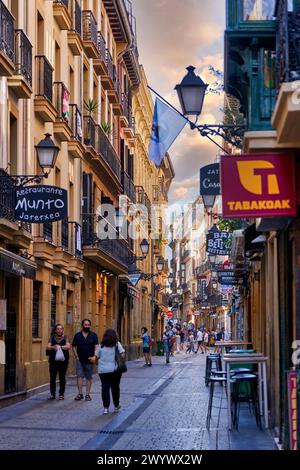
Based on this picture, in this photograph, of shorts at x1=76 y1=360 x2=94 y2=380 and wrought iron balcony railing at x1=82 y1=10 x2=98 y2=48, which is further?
wrought iron balcony railing at x1=82 y1=10 x2=98 y2=48

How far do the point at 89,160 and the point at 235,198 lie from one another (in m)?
22.8

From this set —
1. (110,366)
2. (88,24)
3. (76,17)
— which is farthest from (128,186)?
(110,366)

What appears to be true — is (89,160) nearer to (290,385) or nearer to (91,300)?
(91,300)

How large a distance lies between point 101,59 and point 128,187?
10.3 metres

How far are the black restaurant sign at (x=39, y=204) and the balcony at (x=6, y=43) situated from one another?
2416 mm

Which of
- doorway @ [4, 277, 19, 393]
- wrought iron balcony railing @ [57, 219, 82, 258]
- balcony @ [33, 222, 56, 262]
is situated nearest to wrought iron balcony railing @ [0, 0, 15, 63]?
balcony @ [33, 222, 56, 262]

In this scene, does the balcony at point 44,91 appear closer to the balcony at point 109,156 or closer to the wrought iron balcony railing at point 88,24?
the wrought iron balcony railing at point 88,24

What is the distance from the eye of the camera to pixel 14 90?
1967 cm

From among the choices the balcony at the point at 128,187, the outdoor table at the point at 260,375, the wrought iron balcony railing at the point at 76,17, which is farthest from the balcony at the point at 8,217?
the balcony at the point at 128,187

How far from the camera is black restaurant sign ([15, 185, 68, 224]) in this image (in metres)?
17.5

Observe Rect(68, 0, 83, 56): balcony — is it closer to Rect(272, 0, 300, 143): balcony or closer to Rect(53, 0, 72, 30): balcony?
Rect(53, 0, 72, 30): balcony

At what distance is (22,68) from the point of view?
800 inches

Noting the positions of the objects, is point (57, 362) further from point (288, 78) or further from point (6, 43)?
point (288, 78)

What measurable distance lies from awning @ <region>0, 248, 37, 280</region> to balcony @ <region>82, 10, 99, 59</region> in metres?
Answer: 14.4
